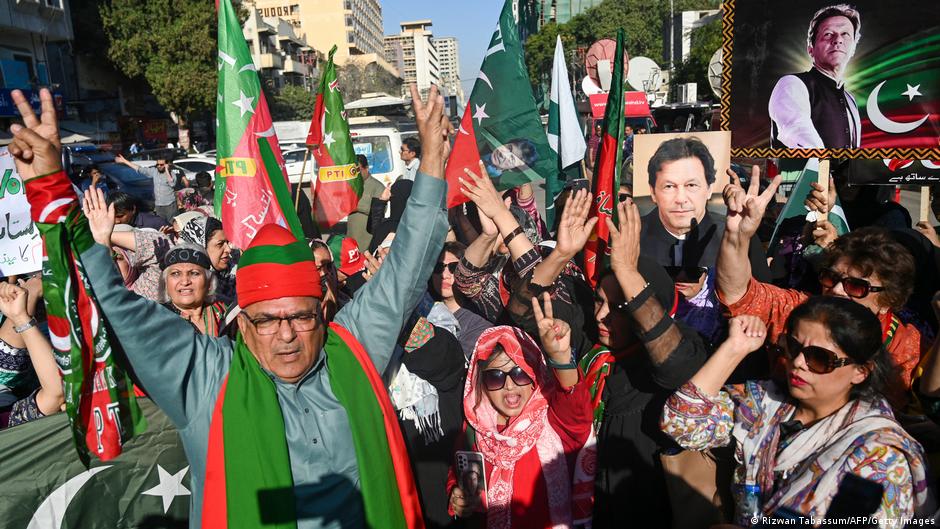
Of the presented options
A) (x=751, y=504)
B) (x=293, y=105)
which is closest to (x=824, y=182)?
(x=751, y=504)

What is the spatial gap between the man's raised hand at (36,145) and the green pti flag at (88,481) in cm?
136

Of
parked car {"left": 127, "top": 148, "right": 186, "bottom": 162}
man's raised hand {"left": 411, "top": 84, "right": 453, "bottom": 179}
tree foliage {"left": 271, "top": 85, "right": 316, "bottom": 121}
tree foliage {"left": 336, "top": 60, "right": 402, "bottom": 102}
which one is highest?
tree foliage {"left": 336, "top": 60, "right": 402, "bottom": 102}

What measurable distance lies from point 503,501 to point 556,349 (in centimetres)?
69

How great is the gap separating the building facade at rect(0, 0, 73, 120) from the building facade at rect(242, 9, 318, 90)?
24249 mm

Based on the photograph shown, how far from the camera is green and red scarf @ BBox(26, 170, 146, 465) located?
184 cm

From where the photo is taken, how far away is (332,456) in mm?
2104

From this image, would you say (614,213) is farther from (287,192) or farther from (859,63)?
(287,192)

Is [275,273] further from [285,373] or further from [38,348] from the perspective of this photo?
[38,348]

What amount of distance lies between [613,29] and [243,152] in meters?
55.2

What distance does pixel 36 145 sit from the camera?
5.93 ft

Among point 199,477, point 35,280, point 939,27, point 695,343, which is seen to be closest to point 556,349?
point 695,343

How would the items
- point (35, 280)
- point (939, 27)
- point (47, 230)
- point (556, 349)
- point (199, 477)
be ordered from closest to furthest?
point (47, 230), point (199, 477), point (556, 349), point (35, 280), point (939, 27)

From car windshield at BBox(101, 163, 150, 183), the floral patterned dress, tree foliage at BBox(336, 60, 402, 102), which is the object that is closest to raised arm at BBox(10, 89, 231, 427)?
the floral patterned dress

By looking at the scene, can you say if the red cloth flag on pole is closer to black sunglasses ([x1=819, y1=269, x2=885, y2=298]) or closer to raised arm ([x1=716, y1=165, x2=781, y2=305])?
raised arm ([x1=716, y1=165, x2=781, y2=305])
